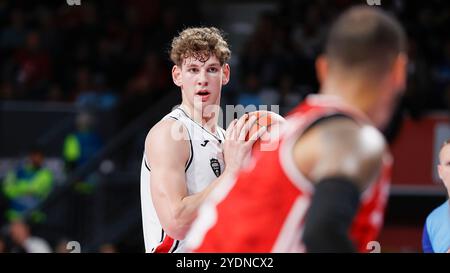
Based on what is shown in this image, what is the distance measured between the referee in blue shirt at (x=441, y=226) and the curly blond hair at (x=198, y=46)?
145cm

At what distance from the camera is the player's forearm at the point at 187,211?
397 centimetres

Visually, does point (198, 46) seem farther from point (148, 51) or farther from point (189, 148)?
point (148, 51)

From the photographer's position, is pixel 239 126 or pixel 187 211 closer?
pixel 239 126

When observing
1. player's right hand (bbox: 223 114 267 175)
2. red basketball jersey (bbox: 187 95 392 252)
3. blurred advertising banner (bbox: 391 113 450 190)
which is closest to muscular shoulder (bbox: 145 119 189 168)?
player's right hand (bbox: 223 114 267 175)

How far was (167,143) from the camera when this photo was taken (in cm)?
418

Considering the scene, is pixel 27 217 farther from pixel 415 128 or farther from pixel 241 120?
pixel 241 120

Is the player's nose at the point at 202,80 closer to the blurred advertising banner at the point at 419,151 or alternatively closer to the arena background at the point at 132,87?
the arena background at the point at 132,87

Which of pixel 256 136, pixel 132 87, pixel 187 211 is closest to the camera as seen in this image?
pixel 256 136

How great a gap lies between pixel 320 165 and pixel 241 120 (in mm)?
1440

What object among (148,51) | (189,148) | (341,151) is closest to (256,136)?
(189,148)

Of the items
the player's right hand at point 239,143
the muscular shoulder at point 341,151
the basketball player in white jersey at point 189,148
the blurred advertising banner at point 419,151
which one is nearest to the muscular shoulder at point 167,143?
the basketball player in white jersey at point 189,148

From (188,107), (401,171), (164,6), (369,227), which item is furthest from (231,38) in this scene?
(369,227)

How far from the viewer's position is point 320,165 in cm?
240

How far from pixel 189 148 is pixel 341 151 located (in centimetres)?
196
